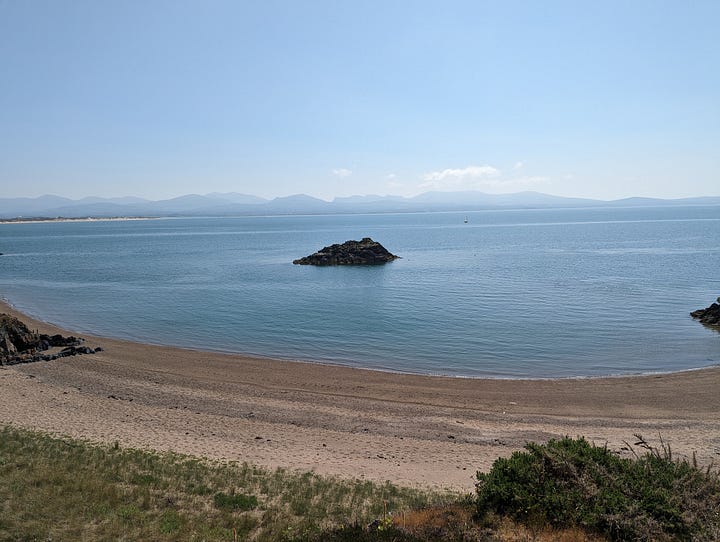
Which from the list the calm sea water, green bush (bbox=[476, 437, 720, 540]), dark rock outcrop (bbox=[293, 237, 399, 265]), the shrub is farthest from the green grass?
dark rock outcrop (bbox=[293, 237, 399, 265])

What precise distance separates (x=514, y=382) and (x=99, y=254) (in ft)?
346

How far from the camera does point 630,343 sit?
35.8 meters

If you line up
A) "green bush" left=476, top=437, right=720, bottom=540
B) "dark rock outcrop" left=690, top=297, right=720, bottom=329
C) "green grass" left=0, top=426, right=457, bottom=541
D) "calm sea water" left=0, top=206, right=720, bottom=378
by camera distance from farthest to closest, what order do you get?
"dark rock outcrop" left=690, top=297, right=720, bottom=329, "calm sea water" left=0, top=206, right=720, bottom=378, "green grass" left=0, top=426, right=457, bottom=541, "green bush" left=476, top=437, right=720, bottom=540

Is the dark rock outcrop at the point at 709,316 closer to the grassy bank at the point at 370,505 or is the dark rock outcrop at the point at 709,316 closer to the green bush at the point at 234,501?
the grassy bank at the point at 370,505

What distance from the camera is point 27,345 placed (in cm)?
3431

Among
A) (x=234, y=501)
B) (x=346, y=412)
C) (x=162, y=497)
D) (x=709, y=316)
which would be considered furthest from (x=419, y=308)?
(x=162, y=497)

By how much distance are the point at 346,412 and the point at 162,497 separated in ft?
36.9

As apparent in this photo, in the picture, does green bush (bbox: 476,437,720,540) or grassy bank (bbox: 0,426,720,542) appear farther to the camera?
grassy bank (bbox: 0,426,720,542)

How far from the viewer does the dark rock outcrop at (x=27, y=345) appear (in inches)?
1275

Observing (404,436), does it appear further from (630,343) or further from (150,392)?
(630,343)

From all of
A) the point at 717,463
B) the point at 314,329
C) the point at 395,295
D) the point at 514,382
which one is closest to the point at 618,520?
the point at 717,463

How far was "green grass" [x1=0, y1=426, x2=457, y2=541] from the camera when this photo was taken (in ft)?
36.2

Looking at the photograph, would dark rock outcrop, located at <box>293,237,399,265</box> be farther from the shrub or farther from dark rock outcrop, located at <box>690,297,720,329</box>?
the shrub

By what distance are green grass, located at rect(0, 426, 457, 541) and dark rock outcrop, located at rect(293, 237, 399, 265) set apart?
7167 cm
